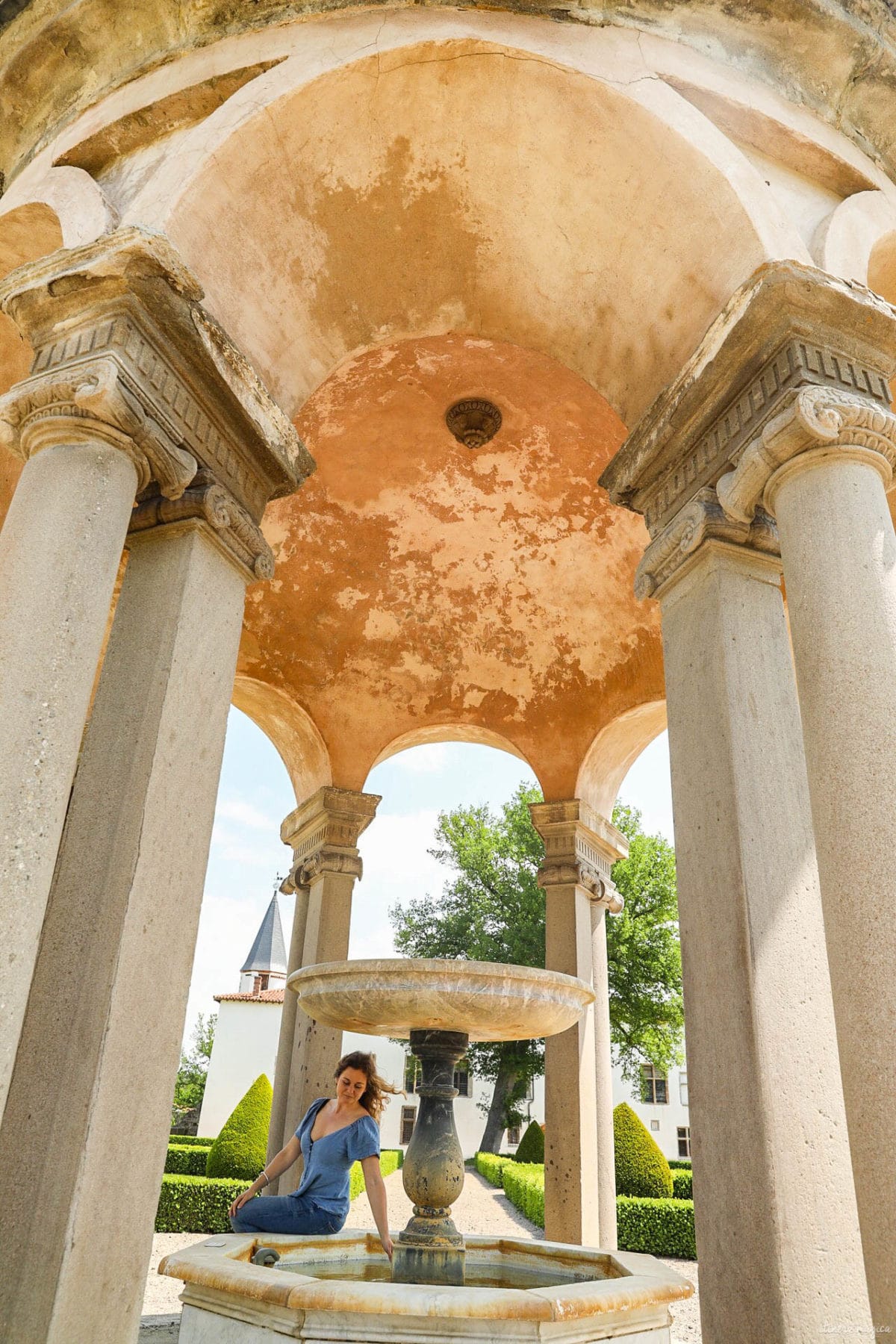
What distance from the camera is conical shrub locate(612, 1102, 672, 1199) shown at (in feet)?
40.8

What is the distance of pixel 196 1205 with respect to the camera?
41.3 feet

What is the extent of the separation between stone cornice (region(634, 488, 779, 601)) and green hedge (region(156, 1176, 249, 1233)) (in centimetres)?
1165

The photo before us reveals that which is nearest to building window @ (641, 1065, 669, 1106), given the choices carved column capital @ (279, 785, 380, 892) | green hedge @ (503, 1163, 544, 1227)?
green hedge @ (503, 1163, 544, 1227)

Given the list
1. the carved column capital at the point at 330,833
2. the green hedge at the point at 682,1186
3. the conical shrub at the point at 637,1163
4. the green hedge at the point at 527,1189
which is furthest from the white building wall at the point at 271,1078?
the carved column capital at the point at 330,833

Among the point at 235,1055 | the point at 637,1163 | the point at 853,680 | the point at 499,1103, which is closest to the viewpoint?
the point at 853,680

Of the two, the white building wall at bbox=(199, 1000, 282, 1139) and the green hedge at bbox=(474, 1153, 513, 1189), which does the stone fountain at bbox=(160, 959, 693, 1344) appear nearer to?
the green hedge at bbox=(474, 1153, 513, 1189)

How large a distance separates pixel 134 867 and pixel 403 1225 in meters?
12.6

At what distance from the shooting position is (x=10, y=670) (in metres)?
3.08

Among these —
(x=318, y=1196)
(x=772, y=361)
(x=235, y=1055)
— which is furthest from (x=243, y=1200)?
(x=235, y=1055)

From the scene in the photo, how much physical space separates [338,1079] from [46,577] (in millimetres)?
2867

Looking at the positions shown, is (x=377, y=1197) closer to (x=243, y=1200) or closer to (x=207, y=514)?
(x=243, y=1200)

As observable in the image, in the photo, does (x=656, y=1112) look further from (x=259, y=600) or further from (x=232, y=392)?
(x=232, y=392)

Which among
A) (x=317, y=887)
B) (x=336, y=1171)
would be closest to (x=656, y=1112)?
(x=317, y=887)

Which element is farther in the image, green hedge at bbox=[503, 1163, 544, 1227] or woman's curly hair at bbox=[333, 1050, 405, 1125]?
green hedge at bbox=[503, 1163, 544, 1227]
